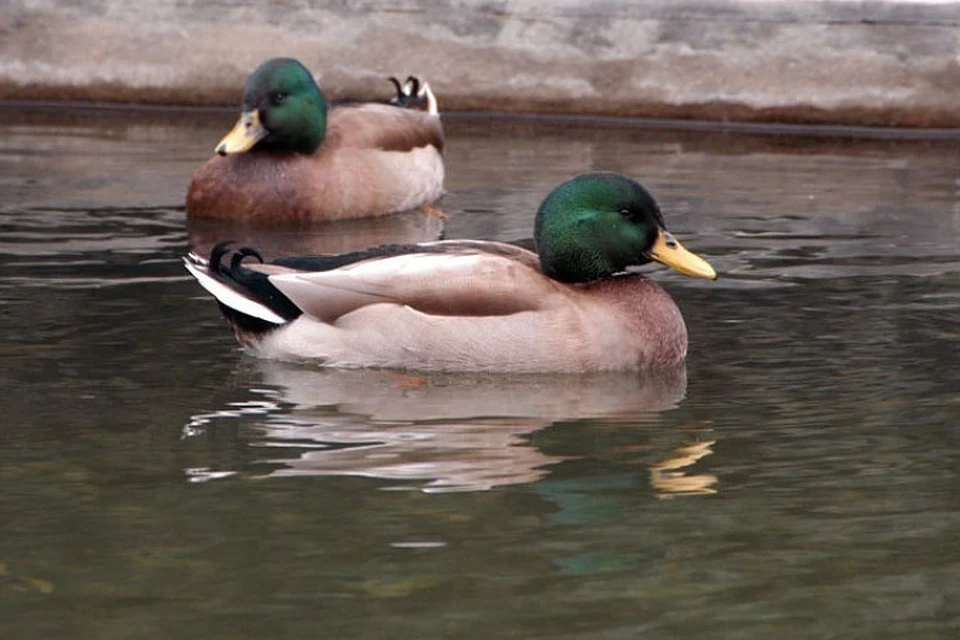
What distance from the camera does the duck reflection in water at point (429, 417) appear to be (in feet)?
21.4

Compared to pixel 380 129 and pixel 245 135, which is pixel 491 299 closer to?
pixel 245 135

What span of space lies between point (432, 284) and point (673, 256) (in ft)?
2.93

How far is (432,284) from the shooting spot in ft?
25.9

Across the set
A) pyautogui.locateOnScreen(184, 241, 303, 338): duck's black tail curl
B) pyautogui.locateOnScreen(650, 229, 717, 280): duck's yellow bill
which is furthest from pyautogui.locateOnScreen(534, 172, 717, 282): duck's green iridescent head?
pyautogui.locateOnScreen(184, 241, 303, 338): duck's black tail curl

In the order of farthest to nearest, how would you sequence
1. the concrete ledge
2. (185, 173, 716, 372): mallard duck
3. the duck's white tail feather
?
1. the concrete ledge
2. the duck's white tail feather
3. (185, 173, 716, 372): mallard duck

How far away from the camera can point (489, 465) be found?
659cm

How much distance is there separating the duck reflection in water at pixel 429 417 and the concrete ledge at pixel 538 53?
6.73 meters

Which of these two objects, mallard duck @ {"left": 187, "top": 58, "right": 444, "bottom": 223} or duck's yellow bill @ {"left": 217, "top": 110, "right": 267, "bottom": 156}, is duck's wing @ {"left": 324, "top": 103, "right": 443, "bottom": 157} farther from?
duck's yellow bill @ {"left": 217, "top": 110, "right": 267, "bottom": 156}

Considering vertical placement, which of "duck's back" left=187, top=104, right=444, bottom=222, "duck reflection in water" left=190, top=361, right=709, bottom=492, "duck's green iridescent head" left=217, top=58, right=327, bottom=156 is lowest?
"duck reflection in water" left=190, top=361, right=709, bottom=492

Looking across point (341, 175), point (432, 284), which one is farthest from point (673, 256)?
point (341, 175)

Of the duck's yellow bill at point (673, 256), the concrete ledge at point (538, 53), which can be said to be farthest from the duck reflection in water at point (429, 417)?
the concrete ledge at point (538, 53)

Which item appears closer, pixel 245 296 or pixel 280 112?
pixel 245 296

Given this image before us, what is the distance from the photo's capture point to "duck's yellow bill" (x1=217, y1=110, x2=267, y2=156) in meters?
11.8

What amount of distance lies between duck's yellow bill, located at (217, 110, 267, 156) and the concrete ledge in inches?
123
